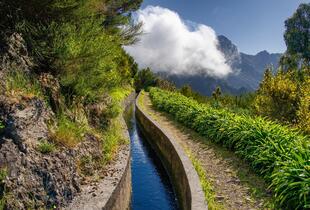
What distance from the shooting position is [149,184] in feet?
36.4

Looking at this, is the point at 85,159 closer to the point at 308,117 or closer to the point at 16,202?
the point at 16,202

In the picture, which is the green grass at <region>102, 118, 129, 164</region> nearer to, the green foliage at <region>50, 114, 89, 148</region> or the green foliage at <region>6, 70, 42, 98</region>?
the green foliage at <region>50, 114, 89, 148</region>

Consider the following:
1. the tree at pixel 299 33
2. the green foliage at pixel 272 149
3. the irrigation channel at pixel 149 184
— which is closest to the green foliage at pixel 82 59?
the irrigation channel at pixel 149 184

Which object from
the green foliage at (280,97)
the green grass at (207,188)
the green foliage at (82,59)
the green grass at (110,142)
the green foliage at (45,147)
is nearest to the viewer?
the green foliage at (45,147)

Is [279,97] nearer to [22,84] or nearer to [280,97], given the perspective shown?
[280,97]

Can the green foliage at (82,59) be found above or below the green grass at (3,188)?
above

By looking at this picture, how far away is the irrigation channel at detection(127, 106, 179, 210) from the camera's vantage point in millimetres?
9469

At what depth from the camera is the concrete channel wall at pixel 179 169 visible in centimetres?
675

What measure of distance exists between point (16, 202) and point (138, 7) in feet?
49.2

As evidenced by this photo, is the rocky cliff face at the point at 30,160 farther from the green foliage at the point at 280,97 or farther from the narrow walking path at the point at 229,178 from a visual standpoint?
the green foliage at the point at 280,97

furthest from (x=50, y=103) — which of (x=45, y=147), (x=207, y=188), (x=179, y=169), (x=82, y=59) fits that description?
(x=207, y=188)

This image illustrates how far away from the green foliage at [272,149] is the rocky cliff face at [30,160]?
4.13 m

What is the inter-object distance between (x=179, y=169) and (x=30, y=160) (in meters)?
4.95

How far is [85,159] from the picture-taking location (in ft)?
24.2
